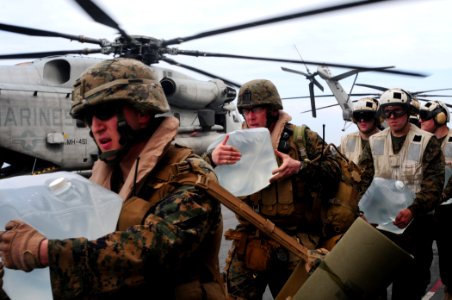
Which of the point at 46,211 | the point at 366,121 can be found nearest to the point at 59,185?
the point at 46,211

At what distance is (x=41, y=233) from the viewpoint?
1656mm

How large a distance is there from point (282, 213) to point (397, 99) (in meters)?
1.74

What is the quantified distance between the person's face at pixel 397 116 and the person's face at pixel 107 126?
3.24 m

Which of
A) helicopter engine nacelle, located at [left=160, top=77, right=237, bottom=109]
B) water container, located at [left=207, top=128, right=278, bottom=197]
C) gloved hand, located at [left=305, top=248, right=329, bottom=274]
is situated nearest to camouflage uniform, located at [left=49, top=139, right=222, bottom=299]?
gloved hand, located at [left=305, top=248, right=329, bottom=274]

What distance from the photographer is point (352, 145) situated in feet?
22.1

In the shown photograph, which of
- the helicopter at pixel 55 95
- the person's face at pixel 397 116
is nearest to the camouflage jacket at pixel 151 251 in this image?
the person's face at pixel 397 116

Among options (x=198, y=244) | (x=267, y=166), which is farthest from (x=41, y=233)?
(x=267, y=166)

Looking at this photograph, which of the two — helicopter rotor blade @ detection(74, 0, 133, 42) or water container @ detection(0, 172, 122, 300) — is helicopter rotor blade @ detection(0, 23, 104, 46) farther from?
water container @ detection(0, 172, 122, 300)

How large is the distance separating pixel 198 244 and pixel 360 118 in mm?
5097

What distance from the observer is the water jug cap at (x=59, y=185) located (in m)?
1.68

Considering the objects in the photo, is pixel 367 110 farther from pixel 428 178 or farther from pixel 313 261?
pixel 313 261

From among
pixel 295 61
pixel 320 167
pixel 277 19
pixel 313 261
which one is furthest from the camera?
pixel 295 61

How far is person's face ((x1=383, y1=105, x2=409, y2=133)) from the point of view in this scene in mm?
4777

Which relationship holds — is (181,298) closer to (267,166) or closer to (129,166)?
(129,166)
